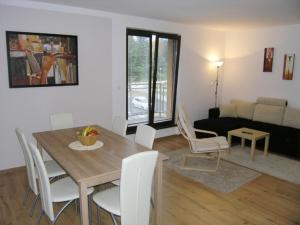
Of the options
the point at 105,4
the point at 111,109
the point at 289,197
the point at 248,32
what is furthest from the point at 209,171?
the point at 248,32

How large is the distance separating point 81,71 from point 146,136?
2077mm

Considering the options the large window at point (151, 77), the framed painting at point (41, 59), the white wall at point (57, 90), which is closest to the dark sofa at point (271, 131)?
the large window at point (151, 77)

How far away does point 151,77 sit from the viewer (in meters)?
5.34

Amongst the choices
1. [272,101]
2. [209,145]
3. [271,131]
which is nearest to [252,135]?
[271,131]

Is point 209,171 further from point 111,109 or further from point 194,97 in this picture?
point 194,97

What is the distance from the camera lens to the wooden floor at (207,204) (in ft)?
9.09

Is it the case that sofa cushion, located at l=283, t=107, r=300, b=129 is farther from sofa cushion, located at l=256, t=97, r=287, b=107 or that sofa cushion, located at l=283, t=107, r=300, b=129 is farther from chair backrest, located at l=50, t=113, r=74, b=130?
chair backrest, located at l=50, t=113, r=74, b=130

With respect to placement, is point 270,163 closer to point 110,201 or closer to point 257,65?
point 257,65

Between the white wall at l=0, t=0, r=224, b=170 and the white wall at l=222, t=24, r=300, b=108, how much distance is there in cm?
146

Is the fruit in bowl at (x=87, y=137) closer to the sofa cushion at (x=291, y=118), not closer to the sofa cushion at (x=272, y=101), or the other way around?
the sofa cushion at (x=291, y=118)


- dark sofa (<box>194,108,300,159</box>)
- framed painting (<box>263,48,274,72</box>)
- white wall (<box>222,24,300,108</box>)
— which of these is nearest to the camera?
dark sofa (<box>194,108,300,159</box>)

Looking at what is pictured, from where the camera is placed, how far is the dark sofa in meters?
4.64

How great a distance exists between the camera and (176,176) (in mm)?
3902

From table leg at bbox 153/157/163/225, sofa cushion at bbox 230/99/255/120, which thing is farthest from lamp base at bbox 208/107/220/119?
table leg at bbox 153/157/163/225
